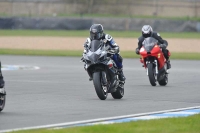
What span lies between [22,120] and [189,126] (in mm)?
2619

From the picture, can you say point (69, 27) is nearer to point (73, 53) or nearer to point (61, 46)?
point (61, 46)

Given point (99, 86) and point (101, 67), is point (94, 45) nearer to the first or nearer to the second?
point (101, 67)

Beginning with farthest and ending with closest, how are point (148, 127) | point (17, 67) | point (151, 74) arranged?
point (17, 67) → point (151, 74) → point (148, 127)

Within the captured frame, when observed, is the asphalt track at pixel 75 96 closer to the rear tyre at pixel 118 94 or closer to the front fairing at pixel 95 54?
the rear tyre at pixel 118 94

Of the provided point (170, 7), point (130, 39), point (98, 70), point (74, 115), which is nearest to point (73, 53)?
point (130, 39)

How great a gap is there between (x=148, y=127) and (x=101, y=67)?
4929mm

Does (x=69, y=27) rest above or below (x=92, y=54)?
below

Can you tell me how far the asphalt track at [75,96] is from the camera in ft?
38.7

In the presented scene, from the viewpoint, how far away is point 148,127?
9.95m

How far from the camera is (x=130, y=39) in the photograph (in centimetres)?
4556

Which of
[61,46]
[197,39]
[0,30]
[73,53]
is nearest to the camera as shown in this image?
[73,53]

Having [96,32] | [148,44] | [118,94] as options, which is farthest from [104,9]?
[96,32]

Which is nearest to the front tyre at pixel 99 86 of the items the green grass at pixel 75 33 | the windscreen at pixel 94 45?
the windscreen at pixel 94 45

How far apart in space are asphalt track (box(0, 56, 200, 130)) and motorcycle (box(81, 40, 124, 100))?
31 centimetres
